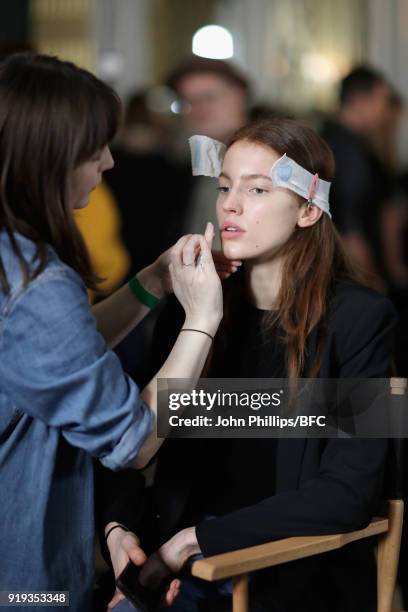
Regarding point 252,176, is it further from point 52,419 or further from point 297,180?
point 52,419

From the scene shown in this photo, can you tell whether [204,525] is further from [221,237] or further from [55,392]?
[221,237]

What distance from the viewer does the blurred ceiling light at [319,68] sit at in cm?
520

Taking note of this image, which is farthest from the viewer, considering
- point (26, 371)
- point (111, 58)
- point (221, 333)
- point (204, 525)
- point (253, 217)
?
point (111, 58)

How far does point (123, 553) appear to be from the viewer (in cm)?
146

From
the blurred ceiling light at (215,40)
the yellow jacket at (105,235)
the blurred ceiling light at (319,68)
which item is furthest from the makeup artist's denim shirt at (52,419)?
the blurred ceiling light at (215,40)

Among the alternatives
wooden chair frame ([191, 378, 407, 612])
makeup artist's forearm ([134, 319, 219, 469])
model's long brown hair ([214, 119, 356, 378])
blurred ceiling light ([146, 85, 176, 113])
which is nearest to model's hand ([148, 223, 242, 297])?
model's long brown hair ([214, 119, 356, 378])

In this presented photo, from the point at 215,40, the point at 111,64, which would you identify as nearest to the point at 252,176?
the point at 215,40

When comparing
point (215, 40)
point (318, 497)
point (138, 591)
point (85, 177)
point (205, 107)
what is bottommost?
point (138, 591)

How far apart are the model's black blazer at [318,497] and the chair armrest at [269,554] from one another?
19mm

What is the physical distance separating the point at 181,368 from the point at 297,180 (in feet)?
1.44

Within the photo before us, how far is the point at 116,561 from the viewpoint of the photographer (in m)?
1.47

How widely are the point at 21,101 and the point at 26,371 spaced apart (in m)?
0.37

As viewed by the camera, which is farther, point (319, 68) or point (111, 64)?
point (111, 64)

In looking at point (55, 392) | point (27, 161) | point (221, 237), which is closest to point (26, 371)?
point (55, 392)
